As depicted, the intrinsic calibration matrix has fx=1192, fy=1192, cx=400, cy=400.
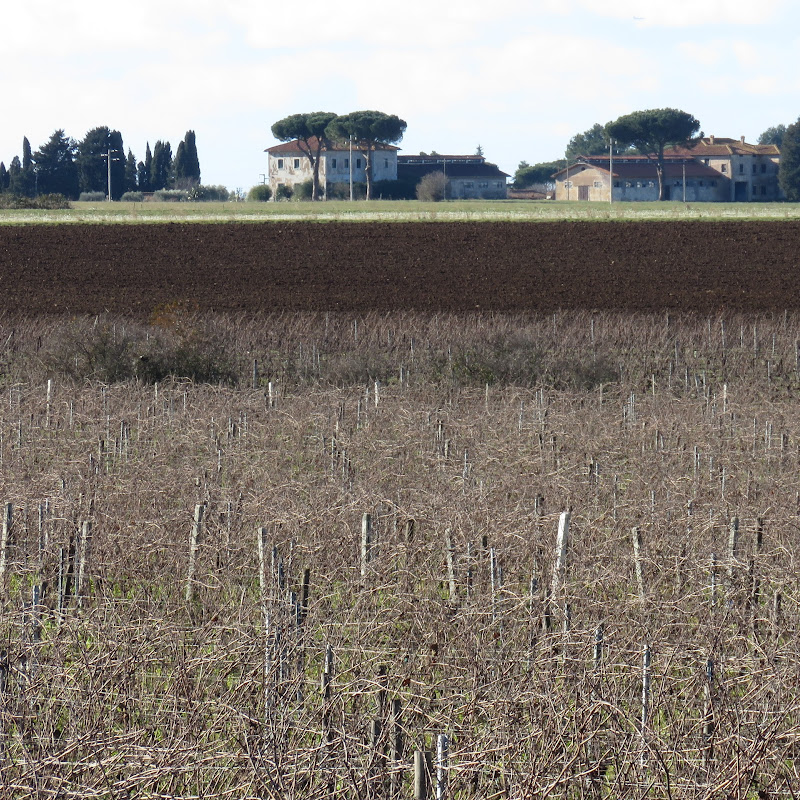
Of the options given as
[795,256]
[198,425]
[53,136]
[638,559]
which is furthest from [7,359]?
[53,136]

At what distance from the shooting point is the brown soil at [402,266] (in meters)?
34.8

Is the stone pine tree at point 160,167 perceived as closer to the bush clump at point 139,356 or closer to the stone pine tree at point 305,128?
the stone pine tree at point 305,128

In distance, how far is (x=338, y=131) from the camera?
96938mm

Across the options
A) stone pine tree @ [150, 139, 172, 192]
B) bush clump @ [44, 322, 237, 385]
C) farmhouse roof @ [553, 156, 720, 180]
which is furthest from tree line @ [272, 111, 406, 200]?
bush clump @ [44, 322, 237, 385]

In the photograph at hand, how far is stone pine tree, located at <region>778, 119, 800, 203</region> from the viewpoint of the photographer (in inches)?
3597

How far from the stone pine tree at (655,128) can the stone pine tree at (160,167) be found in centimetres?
3820

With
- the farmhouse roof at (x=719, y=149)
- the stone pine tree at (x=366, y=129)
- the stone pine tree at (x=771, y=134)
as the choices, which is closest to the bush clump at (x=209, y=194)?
the stone pine tree at (x=366, y=129)

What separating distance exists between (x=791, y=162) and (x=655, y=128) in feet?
35.1

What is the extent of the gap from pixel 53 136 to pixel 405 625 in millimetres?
92899

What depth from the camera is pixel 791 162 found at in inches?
3615

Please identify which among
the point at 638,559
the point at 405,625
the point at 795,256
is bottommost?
the point at 405,625

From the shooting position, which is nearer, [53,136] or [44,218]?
[44,218]

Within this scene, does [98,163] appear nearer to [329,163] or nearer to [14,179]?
[14,179]

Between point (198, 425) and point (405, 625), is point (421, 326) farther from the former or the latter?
point (405, 625)
